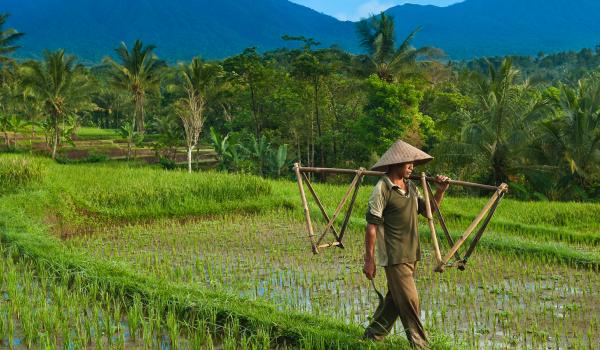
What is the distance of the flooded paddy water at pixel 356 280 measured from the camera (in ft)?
14.2

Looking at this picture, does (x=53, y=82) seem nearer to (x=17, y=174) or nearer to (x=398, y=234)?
(x=17, y=174)

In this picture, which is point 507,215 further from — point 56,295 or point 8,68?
point 8,68

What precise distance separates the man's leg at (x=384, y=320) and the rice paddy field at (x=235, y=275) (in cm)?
10

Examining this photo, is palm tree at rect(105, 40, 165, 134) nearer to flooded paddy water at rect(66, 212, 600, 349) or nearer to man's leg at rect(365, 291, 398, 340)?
flooded paddy water at rect(66, 212, 600, 349)

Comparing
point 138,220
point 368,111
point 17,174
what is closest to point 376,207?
point 138,220

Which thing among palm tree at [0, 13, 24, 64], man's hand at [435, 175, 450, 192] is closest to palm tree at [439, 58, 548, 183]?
man's hand at [435, 175, 450, 192]

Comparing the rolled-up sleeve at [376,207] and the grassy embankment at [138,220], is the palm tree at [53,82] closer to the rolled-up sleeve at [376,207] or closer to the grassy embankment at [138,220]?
the grassy embankment at [138,220]

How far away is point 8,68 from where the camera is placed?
31.6 meters

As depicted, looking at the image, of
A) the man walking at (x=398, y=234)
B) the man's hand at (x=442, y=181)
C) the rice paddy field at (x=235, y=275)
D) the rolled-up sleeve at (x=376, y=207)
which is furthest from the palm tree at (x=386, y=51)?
the rolled-up sleeve at (x=376, y=207)

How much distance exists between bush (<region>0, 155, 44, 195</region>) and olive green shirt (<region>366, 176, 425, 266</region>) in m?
8.15

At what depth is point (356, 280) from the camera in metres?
5.75

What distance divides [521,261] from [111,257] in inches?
182

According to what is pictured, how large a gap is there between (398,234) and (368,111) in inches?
602

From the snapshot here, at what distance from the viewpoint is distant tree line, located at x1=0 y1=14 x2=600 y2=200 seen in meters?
13.2
